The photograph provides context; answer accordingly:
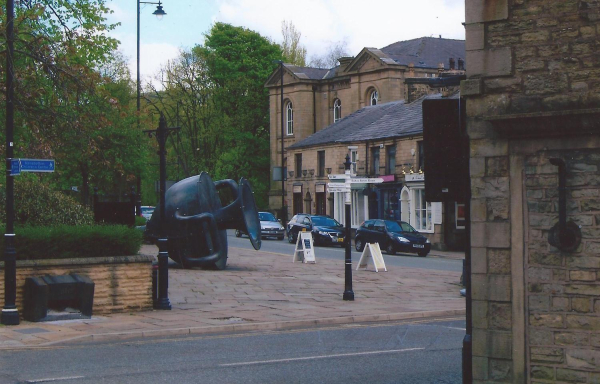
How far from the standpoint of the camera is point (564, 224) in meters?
8.70

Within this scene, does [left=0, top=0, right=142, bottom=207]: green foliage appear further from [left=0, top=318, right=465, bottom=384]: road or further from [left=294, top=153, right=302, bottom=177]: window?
[left=294, top=153, right=302, bottom=177]: window

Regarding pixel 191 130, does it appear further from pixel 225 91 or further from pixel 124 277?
pixel 124 277

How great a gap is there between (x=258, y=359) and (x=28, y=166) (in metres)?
6.24

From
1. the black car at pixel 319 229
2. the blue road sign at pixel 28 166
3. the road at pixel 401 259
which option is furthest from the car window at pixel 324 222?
the blue road sign at pixel 28 166

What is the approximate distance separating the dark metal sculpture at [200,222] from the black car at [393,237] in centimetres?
1332

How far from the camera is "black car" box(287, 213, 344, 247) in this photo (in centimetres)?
4619

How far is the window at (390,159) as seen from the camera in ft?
162

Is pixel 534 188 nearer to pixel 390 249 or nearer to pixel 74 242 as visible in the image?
pixel 74 242

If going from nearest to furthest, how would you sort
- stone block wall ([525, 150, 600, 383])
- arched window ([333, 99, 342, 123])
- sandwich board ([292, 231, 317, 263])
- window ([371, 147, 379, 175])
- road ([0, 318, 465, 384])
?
stone block wall ([525, 150, 600, 383])
road ([0, 318, 465, 384])
sandwich board ([292, 231, 317, 263])
window ([371, 147, 379, 175])
arched window ([333, 99, 342, 123])

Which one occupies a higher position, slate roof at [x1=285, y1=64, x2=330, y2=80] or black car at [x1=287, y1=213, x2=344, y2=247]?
slate roof at [x1=285, y1=64, x2=330, y2=80]

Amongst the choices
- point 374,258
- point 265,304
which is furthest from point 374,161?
point 265,304

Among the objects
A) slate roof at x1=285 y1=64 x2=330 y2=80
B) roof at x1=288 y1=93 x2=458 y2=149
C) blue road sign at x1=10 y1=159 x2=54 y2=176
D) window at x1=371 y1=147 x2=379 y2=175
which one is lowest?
blue road sign at x1=10 y1=159 x2=54 y2=176

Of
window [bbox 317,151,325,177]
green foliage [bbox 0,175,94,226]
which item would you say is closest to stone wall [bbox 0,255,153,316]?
green foliage [bbox 0,175,94,226]

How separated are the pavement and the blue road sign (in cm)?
274
